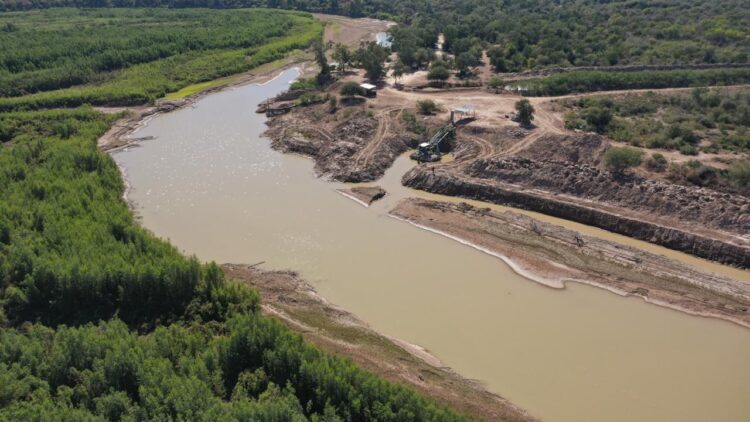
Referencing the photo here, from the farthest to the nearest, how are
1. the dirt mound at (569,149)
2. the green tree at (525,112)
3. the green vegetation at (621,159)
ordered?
the green tree at (525,112)
the dirt mound at (569,149)
the green vegetation at (621,159)

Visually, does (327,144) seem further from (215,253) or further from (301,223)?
(215,253)

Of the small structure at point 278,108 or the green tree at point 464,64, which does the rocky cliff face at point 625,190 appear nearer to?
the small structure at point 278,108

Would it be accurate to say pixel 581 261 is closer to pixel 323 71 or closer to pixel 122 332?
pixel 122 332

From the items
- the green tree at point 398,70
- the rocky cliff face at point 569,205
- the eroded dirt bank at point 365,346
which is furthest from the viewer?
the green tree at point 398,70

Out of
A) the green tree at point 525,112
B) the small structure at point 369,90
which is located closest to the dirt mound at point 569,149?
the green tree at point 525,112

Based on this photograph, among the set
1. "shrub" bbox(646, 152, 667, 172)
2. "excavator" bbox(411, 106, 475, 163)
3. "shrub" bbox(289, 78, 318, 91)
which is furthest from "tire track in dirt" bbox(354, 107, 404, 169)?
"shrub" bbox(646, 152, 667, 172)

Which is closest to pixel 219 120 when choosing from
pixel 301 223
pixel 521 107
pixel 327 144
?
pixel 327 144
